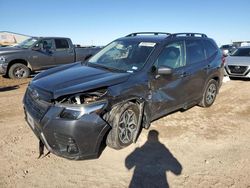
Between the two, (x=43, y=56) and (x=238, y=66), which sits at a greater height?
(x=43, y=56)

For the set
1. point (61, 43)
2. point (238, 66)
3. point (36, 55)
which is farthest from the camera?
point (61, 43)

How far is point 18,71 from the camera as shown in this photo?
1062cm

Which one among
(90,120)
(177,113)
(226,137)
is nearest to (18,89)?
(177,113)

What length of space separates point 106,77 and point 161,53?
4.26 ft

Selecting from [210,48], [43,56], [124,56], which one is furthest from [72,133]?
[43,56]

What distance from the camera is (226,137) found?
4836 mm

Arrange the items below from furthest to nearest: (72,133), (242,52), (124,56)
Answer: (242,52) → (124,56) → (72,133)

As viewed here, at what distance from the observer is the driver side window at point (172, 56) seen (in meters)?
4.75

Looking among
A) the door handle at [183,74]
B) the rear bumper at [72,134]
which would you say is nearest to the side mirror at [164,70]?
the door handle at [183,74]

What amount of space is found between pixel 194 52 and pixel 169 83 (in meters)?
1.42

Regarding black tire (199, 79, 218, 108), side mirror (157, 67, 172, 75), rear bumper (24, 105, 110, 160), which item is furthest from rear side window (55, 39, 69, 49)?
rear bumper (24, 105, 110, 160)

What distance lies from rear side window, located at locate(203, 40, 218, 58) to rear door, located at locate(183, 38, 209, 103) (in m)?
0.23

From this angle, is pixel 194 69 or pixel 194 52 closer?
pixel 194 69

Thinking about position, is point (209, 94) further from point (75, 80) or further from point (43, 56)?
point (43, 56)
